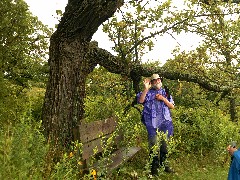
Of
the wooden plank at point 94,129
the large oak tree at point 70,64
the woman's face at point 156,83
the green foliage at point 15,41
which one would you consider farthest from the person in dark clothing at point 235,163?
the green foliage at point 15,41

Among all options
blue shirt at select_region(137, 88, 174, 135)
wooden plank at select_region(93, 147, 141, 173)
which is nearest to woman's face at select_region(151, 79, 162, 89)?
blue shirt at select_region(137, 88, 174, 135)

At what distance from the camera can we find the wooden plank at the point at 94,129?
224 inches

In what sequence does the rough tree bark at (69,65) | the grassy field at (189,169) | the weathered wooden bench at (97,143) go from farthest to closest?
the grassy field at (189,169) → the rough tree bark at (69,65) → the weathered wooden bench at (97,143)

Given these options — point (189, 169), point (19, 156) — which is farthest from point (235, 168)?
point (189, 169)

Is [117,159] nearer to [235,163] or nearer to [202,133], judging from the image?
[235,163]

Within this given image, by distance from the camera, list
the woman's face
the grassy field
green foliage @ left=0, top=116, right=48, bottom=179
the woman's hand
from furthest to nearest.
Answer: the grassy field → the woman's face → the woman's hand → green foliage @ left=0, top=116, right=48, bottom=179

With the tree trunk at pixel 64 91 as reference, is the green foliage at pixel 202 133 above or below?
below

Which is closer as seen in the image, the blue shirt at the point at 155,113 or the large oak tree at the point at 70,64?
the large oak tree at the point at 70,64

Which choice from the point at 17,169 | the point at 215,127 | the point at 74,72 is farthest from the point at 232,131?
the point at 17,169

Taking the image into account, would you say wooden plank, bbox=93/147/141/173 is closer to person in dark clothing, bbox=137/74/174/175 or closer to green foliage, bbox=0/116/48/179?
person in dark clothing, bbox=137/74/174/175

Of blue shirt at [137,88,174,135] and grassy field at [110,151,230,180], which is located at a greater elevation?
blue shirt at [137,88,174,135]

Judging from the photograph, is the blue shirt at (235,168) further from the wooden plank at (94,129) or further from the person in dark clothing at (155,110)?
the person in dark clothing at (155,110)

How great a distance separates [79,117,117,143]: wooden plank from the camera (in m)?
5.70

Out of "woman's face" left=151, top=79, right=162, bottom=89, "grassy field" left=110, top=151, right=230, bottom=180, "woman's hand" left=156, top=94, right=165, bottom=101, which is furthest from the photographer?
"grassy field" left=110, top=151, right=230, bottom=180
